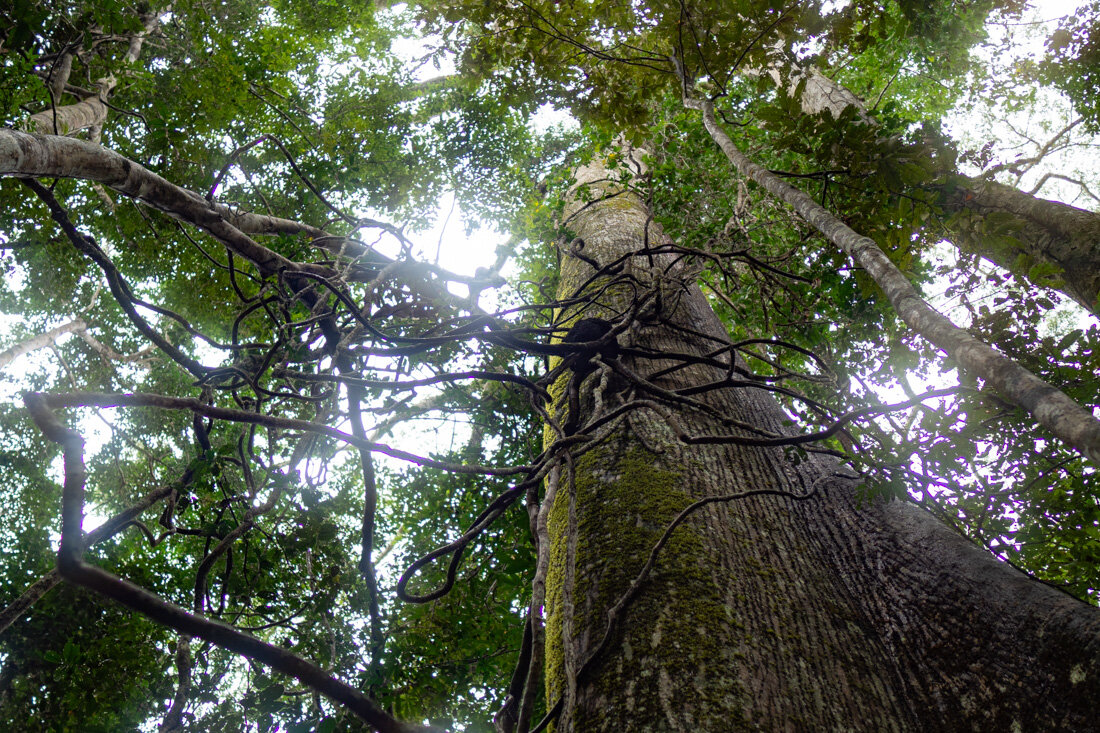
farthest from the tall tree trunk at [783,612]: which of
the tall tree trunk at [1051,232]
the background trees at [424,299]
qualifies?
the tall tree trunk at [1051,232]

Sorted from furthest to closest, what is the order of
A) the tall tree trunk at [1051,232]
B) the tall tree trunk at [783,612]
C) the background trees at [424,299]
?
the tall tree trunk at [1051,232], the background trees at [424,299], the tall tree trunk at [783,612]

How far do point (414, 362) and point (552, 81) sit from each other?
6.59 feet

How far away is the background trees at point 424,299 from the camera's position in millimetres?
2004

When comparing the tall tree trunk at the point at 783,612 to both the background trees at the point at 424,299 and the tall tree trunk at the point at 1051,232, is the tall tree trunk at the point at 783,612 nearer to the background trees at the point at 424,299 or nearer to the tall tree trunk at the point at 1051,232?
the background trees at the point at 424,299

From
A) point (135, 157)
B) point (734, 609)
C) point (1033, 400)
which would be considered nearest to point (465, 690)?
point (734, 609)

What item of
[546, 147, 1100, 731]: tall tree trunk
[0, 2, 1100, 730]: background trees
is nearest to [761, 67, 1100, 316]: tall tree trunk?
[0, 2, 1100, 730]: background trees

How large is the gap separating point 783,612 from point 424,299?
2552mm

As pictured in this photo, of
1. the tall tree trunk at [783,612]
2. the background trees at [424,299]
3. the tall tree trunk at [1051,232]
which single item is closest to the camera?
the tall tree trunk at [783,612]

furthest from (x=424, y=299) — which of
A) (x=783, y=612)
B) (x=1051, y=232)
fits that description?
(x=1051, y=232)

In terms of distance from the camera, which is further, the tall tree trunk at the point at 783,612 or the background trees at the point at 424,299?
the background trees at the point at 424,299

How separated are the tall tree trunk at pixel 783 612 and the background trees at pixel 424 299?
93mm

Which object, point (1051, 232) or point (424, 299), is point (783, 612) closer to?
point (424, 299)

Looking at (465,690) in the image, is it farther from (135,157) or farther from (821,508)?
(135,157)

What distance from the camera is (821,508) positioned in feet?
5.43
